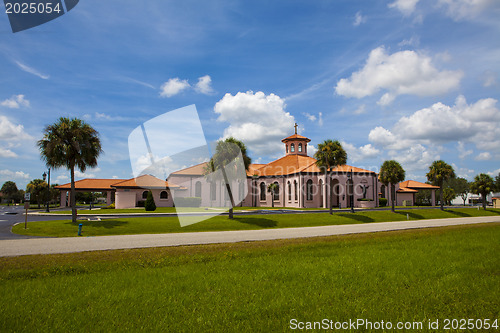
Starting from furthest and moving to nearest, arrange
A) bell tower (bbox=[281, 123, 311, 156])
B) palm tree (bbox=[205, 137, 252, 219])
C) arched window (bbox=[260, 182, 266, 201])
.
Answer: bell tower (bbox=[281, 123, 311, 156]) → arched window (bbox=[260, 182, 266, 201]) → palm tree (bbox=[205, 137, 252, 219])

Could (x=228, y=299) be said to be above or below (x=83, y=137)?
below

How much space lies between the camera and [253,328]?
18.3ft

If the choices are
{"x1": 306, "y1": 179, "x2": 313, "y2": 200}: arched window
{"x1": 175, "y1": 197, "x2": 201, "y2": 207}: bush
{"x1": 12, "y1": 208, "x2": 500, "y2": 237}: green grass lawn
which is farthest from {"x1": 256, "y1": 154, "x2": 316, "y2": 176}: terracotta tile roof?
{"x1": 12, "y1": 208, "x2": 500, "y2": 237}: green grass lawn

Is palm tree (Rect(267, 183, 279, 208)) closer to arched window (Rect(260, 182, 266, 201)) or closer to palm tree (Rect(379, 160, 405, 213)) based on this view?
arched window (Rect(260, 182, 266, 201))

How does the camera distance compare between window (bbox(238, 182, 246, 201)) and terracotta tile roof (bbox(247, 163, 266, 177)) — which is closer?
window (bbox(238, 182, 246, 201))

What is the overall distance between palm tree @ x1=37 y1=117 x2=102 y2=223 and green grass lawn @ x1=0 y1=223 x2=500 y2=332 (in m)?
16.5

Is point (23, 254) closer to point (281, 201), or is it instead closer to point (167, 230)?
point (167, 230)

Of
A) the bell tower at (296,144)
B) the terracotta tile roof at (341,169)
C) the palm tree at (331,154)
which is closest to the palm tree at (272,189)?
the terracotta tile roof at (341,169)

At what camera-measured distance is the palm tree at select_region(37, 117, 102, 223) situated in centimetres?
2544

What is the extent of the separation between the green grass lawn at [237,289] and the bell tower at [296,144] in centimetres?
5829

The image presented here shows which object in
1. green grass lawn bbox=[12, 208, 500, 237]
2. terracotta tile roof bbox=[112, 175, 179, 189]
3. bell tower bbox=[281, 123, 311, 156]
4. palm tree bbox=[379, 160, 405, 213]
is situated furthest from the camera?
bell tower bbox=[281, 123, 311, 156]

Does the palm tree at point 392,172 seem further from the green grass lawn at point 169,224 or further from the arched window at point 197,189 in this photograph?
the arched window at point 197,189

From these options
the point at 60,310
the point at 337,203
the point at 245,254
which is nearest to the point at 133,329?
the point at 60,310

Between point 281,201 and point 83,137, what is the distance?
134 ft
